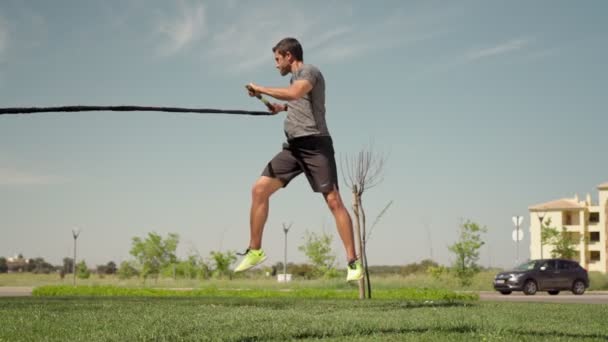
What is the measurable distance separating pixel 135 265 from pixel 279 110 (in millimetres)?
41119

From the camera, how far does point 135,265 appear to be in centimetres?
4606

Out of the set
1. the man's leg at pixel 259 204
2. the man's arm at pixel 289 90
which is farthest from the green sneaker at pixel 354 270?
the man's arm at pixel 289 90

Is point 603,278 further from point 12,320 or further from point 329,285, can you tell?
point 12,320

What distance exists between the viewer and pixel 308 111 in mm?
7020

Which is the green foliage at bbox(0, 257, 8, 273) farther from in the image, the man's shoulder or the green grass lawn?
the man's shoulder

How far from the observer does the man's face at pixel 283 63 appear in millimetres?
7086

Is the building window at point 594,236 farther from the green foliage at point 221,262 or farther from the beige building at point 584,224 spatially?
the green foliage at point 221,262

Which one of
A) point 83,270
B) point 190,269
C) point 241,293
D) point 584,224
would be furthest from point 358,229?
point 584,224

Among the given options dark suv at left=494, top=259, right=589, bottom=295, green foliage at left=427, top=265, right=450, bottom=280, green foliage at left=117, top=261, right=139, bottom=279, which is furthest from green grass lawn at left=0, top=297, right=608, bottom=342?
green foliage at left=117, top=261, right=139, bottom=279

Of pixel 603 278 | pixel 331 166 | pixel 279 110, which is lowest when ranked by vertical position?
pixel 603 278

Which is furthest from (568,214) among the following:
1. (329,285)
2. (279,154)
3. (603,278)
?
(279,154)

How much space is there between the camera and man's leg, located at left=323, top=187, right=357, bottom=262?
704 cm

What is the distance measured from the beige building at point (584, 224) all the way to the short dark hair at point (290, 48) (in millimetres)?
74143

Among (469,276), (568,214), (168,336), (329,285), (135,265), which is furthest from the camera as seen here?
(568,214)
